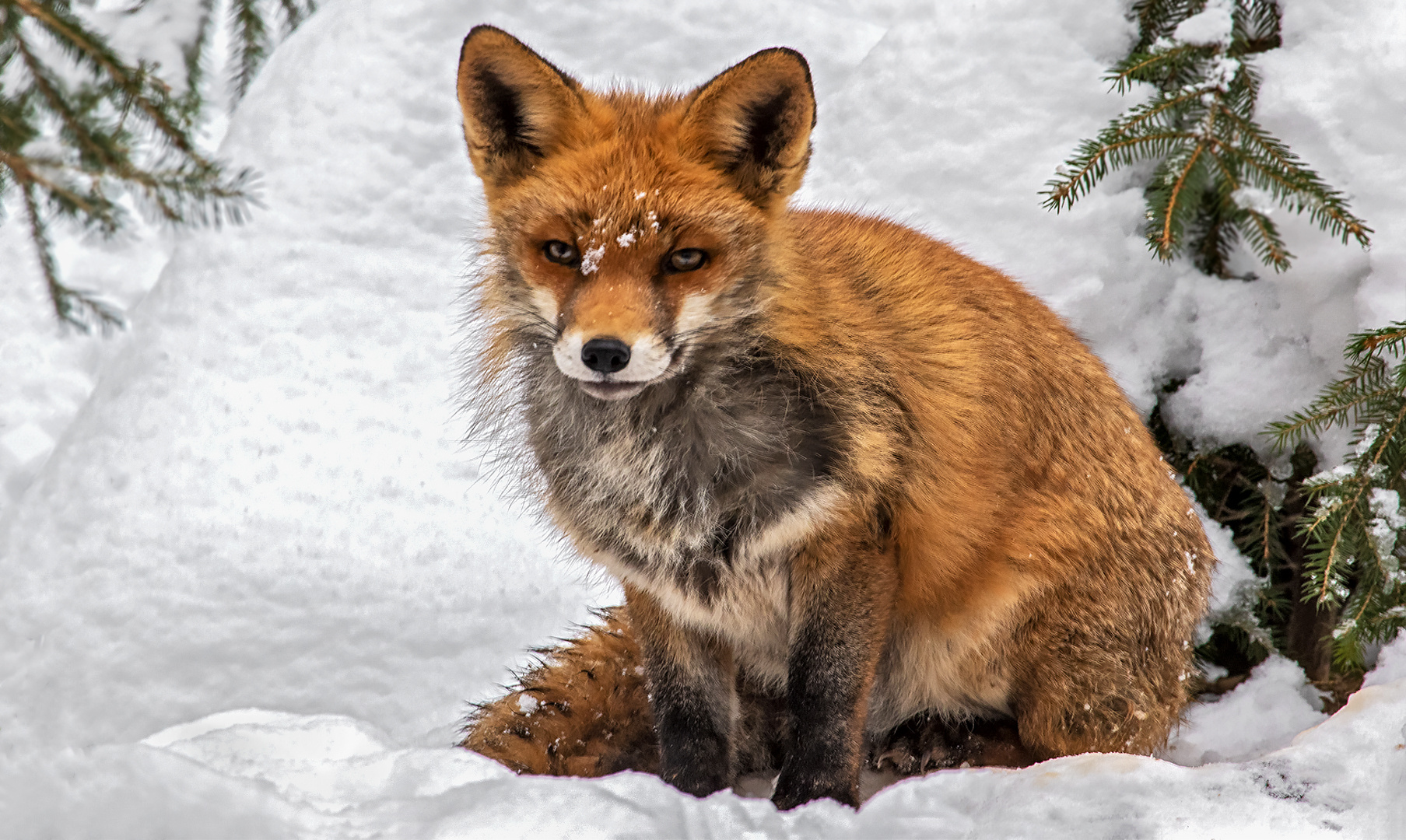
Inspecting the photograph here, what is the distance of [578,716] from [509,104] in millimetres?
1541

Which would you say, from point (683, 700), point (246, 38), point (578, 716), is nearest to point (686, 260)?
point (683, 700)

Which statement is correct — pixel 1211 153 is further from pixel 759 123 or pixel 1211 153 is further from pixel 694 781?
pixel 694 781

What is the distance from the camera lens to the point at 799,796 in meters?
2.54

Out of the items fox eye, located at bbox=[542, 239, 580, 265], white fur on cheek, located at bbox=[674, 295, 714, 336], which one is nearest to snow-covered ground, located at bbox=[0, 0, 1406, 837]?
white fur on cheek, located at bbox=[674, 295, 714, 336]

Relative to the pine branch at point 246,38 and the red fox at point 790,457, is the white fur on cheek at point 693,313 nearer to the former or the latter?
the red fox at point 790,457

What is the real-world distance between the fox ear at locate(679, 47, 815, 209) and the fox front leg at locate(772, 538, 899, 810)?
0.81m

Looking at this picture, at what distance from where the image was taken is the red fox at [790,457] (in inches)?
93.5

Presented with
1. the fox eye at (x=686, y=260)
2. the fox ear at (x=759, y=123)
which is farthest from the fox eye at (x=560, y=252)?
the fox ear at (x=759, y=123)

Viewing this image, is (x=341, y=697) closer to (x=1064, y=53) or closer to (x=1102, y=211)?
(x=1102, y=211)

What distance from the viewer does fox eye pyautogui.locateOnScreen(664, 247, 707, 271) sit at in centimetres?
233

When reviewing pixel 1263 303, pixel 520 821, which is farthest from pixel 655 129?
pixel 1263 303

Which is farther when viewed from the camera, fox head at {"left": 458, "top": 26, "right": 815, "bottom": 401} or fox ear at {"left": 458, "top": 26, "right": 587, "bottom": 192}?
fox ear at {"left": 458, "top": 26, "right": 587, "bottom": 192}

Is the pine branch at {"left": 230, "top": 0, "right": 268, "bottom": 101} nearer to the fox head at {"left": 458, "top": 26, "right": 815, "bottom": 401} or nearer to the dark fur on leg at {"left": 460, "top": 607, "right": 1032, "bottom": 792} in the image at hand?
the fox head at {"left": 458, "top": 26, "right": 815, "bottom": 401}

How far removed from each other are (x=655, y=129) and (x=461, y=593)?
2.13 m
